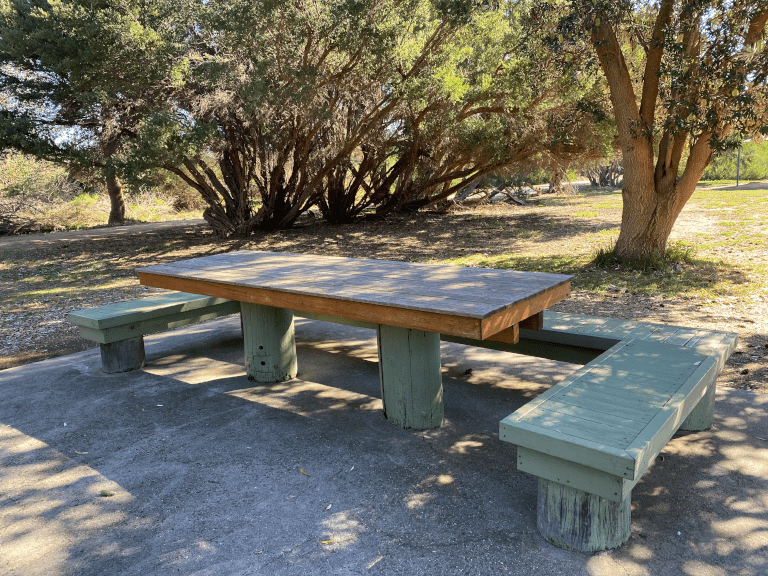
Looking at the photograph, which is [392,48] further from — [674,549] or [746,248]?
[674,549]

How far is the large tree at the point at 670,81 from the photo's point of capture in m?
6.19

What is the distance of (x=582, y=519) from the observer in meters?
2.27

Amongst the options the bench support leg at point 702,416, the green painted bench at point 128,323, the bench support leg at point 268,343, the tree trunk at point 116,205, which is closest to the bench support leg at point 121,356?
the green painted bench at point 128,323

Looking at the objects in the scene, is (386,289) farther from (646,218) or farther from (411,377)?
(646,218)

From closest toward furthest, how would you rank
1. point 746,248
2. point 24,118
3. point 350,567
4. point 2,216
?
point 350,567
point 746,248
point 24,118
point 2,216

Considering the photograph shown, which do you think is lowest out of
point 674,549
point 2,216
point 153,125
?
point 674,549

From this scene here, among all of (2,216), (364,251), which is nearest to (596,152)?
(364,251)

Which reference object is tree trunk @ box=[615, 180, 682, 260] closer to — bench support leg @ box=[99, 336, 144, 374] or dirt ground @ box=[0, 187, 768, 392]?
dirt ground @ box=[0, 187, 768, 392]

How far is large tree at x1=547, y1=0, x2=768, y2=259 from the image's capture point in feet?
20.3

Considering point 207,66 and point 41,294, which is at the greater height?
point 207,66

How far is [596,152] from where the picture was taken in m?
14.7

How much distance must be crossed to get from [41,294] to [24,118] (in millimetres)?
4445

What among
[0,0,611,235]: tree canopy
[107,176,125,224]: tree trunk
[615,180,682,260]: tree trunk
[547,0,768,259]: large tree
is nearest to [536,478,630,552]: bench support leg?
[547,0,768,259]: large tree

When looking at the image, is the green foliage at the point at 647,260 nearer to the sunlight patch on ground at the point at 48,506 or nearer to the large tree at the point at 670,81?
the large tree at the point at 670,81
